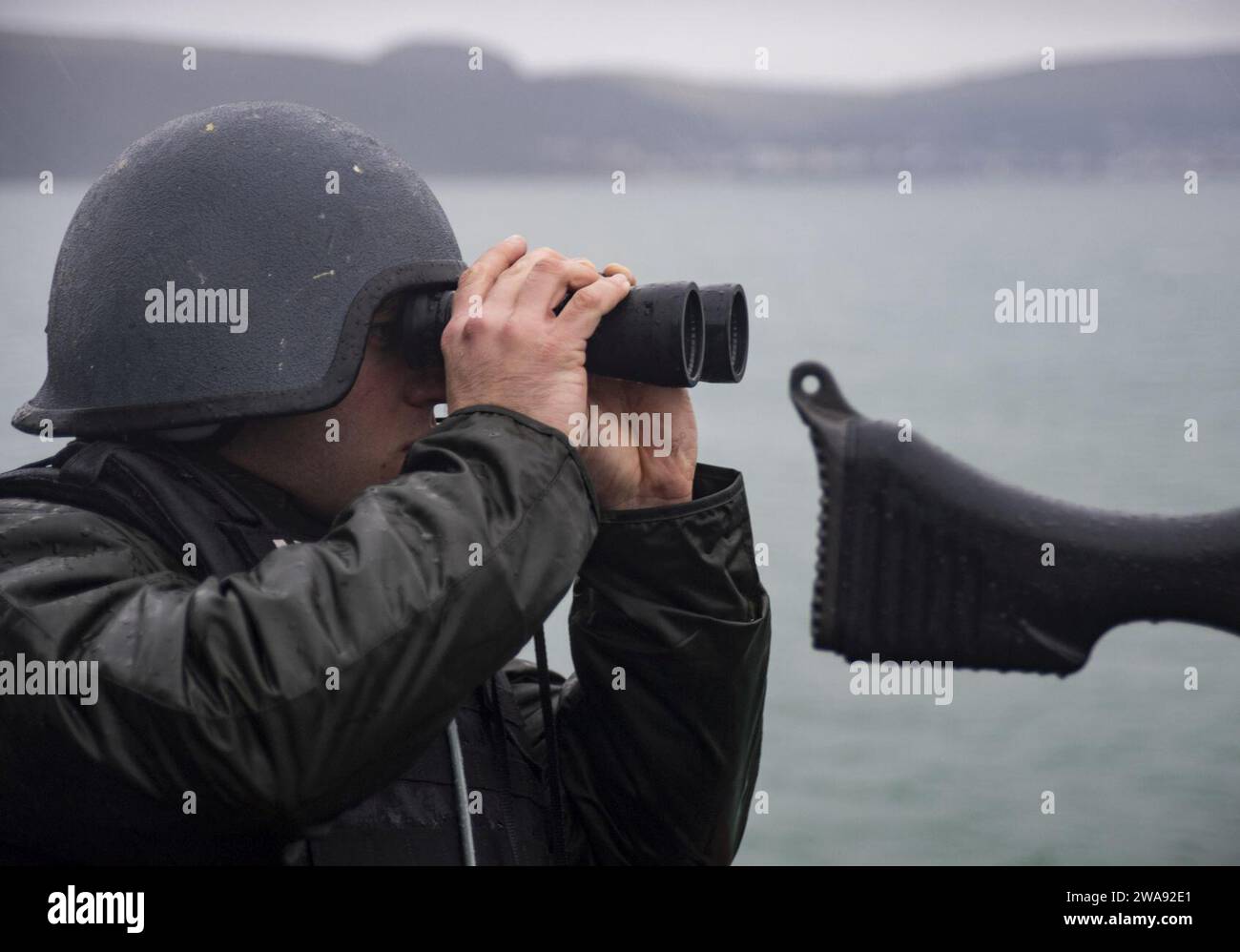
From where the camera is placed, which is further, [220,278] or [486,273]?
[220,278]

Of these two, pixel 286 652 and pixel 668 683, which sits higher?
pixel 286 652

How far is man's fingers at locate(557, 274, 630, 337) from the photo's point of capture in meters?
1.36

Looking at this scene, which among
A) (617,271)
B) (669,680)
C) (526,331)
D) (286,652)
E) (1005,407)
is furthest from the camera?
(1005,407)

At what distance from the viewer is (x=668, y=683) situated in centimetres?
158

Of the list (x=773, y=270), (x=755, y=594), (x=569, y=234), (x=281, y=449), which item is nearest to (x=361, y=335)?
(x=281, y=449)

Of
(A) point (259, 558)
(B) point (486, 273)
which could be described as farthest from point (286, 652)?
(B) point (486, 273)

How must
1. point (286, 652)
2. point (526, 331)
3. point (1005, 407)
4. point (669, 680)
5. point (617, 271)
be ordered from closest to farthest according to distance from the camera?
point (286, 652) → point (526, 331) → point (617, 271) → point (669, 680) → point (1005, 407)

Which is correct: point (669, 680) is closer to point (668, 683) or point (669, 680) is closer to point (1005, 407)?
point (668, 683)

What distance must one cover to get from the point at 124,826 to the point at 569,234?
1427 cm

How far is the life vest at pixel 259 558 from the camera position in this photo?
53.1 inches

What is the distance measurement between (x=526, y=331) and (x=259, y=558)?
32 cm

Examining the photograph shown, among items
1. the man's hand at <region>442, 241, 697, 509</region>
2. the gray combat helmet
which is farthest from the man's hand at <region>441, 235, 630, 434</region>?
the gray combat helmet

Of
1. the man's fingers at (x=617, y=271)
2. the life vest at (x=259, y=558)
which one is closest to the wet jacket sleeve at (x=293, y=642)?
the life vest at (x=259, y=558)
